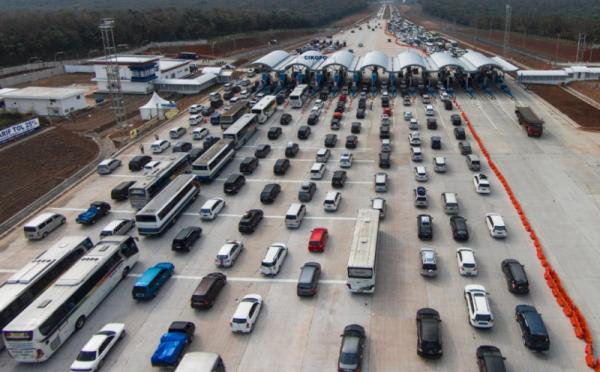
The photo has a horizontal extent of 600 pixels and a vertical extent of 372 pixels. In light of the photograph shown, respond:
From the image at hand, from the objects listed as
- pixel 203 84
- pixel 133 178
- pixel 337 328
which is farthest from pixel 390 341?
pixel 203 84

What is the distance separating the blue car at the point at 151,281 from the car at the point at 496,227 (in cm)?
1858

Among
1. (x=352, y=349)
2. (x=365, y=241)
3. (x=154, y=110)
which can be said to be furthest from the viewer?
(x=154, y=110)

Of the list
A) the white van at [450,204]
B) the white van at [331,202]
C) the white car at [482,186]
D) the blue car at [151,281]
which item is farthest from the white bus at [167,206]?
the white car at [482,186]

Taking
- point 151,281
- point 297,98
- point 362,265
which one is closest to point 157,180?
point 151,281

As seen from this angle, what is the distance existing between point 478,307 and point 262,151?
992 inches

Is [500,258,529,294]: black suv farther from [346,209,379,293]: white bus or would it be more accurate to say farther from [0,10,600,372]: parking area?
[346,209,379,293]: white bus

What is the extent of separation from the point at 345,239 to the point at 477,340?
10.2 m

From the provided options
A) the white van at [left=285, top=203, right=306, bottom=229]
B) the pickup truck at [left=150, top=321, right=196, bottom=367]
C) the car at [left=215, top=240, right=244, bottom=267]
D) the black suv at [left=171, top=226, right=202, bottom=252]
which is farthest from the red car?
the pickup truck at [left=150, top=321, right=196, bottom=367]

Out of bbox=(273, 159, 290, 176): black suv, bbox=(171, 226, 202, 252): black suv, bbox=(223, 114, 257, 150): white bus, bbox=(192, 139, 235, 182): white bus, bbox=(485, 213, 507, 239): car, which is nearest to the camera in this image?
bbox=(171, 226, 202, 252): black suv

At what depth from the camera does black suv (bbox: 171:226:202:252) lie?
2759cm

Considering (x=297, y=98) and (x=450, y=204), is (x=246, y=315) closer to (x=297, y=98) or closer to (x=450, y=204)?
(x=450, y=204)

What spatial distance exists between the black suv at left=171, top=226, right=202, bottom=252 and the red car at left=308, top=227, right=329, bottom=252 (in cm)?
700

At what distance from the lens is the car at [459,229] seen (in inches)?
1092

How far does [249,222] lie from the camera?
97.1ft
